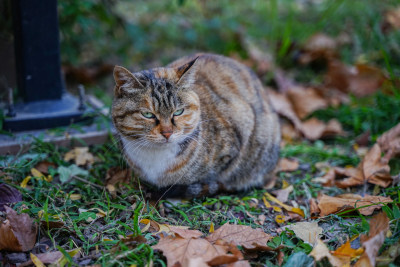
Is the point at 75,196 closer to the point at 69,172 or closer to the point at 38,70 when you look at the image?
the point at 69,172

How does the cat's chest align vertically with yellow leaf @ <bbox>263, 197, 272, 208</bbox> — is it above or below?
above

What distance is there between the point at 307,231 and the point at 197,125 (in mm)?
1032

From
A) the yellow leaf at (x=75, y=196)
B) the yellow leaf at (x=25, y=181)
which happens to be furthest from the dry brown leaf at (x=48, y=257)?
the yellow leaf at (x=25, y=181)

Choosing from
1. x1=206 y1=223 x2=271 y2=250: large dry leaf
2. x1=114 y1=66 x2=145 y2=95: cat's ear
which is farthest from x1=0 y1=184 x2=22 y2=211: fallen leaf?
x1=206 y1=223 x2=271 y2=250: large dry leaf

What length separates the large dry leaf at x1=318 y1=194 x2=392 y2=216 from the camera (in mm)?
2459

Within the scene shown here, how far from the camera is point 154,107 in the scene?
2.47 m

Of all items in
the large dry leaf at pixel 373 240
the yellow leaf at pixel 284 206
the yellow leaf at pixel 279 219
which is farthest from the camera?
the yellow leaf at pixel 284 206

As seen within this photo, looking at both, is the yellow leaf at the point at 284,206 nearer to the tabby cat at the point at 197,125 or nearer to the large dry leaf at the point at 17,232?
the tabby cat at the point at 197,125

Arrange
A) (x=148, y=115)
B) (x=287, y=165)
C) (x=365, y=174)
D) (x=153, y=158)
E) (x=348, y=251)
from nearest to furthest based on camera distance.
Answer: (x=348, y=251) → (x=148, y=115) → (x=153, y=158) → (x=365, y=174) → (x=287, y=165)

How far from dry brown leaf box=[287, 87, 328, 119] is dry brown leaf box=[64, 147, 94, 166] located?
247 cm

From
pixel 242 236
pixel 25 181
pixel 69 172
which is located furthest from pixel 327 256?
pixel 25 181

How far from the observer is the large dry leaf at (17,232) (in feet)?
6.50

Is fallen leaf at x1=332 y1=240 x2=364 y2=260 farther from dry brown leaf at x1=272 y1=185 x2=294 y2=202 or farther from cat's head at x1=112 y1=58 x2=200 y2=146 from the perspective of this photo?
cat's head at x1=112 y1=58 x2=200 y2=146

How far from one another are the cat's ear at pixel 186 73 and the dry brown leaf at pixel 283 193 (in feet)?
3.72
